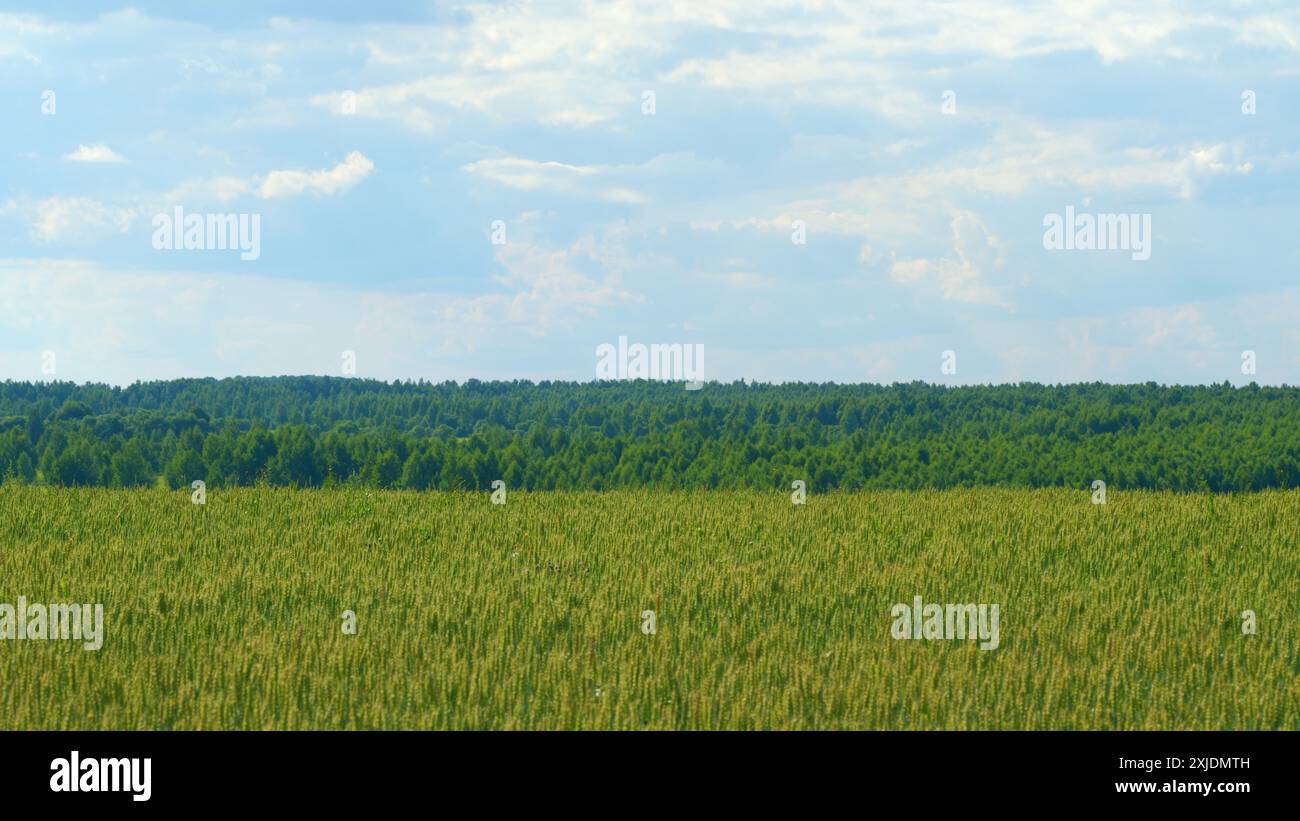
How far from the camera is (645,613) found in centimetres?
1218

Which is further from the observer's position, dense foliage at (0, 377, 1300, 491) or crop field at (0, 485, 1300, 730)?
dense foliage at (0, 377, 1300, 491)

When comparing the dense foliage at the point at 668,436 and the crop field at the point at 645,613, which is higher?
the dense foliage at the point at 668,436

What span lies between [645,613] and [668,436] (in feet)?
270

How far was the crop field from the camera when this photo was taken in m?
9.20

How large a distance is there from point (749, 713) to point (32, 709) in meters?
5.41

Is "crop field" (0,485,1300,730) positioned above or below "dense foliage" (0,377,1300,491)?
below

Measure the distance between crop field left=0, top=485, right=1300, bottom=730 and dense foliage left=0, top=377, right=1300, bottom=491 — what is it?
31.9 m

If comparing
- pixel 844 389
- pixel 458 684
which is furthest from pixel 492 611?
pixel 844 389

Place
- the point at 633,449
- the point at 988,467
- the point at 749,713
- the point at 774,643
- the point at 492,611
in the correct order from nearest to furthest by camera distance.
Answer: the point at 749,713 < the point at 774,643 < the point at 492,611 < the point at 988,467 < the point at 633,449

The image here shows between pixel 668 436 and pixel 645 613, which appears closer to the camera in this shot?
pixel 645 613

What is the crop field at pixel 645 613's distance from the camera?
362 inches

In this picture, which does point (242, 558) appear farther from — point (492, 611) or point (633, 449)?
point (633, 449)

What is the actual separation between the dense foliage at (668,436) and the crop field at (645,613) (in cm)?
3194

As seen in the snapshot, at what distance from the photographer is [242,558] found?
16.4 m
